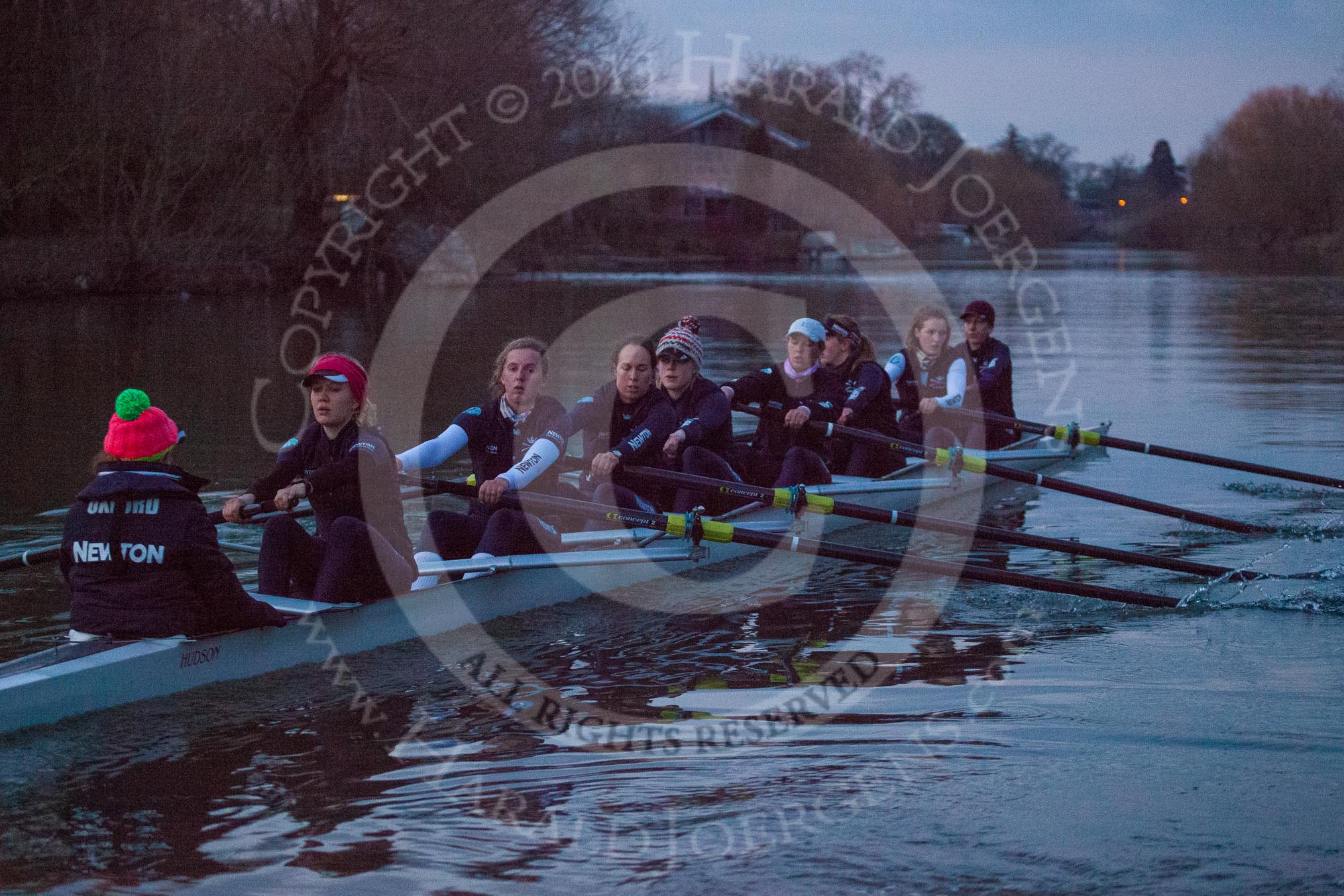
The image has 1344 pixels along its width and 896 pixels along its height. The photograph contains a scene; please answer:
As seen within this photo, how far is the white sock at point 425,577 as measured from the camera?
22.5 feet

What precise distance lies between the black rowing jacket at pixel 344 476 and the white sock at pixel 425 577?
12.3 inches

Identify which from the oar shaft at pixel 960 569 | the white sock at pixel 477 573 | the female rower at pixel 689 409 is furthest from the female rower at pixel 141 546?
the female rower at pixel 689 409

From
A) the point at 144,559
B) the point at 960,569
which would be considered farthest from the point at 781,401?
the point at 144,559

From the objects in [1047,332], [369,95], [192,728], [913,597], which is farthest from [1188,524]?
[369,95]

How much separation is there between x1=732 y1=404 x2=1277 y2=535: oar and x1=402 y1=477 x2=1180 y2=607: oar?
2243mm

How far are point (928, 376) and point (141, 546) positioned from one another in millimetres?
7594

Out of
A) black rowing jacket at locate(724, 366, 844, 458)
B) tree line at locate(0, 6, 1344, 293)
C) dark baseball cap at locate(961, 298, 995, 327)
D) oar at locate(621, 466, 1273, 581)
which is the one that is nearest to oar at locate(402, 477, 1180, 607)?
oar at locate(621, 466, 1273, 581)

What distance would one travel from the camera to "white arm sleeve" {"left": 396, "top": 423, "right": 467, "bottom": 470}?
7.41 metres

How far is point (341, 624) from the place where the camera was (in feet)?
21.2

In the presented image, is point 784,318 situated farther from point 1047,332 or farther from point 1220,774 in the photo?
point 1220,774

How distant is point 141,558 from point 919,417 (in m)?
7.38

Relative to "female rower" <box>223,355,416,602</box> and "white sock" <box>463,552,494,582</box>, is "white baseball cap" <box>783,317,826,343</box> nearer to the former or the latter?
"white sock" <box>463,552,494,582</box>

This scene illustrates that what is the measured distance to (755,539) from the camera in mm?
7504

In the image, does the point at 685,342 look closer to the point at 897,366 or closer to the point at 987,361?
the point at 897,366
